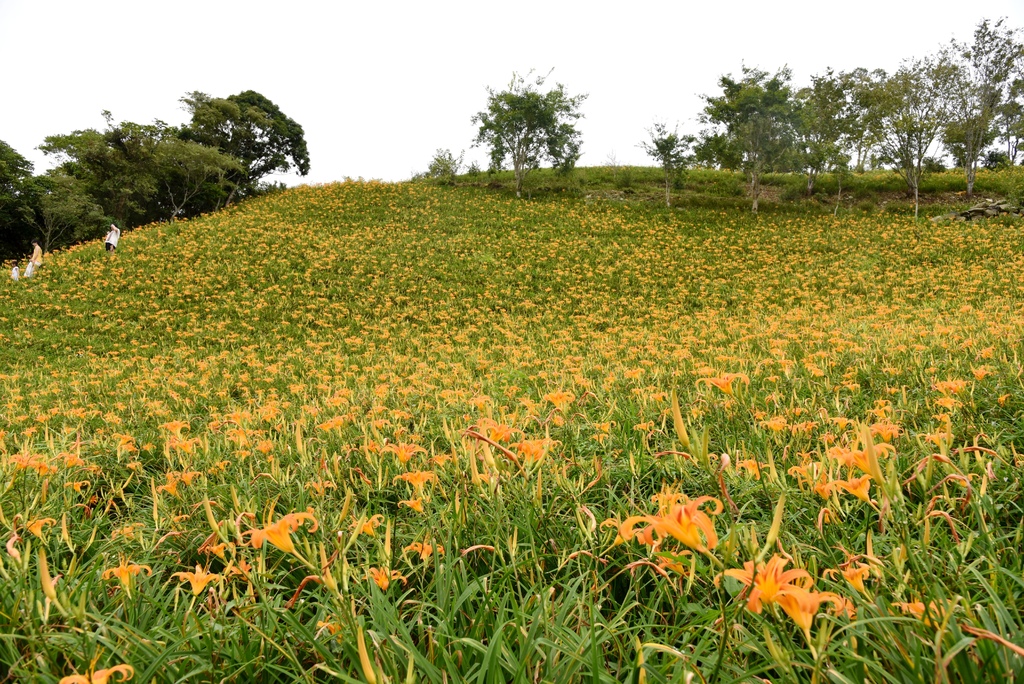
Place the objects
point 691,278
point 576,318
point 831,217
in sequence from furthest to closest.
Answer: point 831,217 < point 691,278 < point 576,318

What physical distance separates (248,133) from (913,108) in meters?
34.6

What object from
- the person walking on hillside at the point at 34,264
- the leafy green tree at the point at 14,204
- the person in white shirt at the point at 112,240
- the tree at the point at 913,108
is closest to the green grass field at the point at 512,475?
the person walking on hillside at the point at 34,264

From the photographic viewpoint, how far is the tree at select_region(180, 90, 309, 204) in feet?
95.7

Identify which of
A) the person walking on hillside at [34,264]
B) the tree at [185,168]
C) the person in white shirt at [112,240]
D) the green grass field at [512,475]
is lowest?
the green grass field at [512,475]

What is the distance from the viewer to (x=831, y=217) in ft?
62.2

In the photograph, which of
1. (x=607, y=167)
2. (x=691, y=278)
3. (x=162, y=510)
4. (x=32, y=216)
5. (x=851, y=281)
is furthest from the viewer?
(x=607, y=167)

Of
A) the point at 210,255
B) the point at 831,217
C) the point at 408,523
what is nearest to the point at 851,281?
the point at 831,217

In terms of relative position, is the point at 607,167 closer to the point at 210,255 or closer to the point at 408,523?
the point at 210,255

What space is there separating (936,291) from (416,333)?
10057mm

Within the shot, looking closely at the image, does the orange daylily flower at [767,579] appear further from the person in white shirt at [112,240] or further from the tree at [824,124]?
the tree at [824,124]

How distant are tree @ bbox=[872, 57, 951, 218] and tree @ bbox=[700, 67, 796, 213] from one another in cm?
308

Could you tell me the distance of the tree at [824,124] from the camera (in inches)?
782

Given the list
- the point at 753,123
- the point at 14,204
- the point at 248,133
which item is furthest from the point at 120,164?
the point at 753,123

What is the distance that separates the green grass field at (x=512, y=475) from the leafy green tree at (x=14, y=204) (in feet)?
48.4
